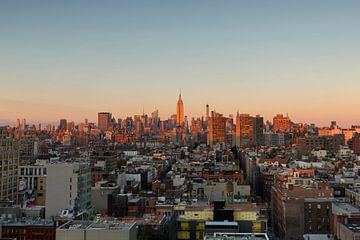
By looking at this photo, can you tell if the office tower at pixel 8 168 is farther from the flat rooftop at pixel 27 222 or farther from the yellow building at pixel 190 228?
the yellow building at pixel 190 228

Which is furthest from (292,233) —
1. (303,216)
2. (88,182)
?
(88,182)

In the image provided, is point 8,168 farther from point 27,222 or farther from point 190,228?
point 190,228

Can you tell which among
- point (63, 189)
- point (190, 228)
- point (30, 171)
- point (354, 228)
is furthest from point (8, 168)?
point (354, 228)

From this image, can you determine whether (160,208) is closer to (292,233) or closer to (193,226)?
(193,226)

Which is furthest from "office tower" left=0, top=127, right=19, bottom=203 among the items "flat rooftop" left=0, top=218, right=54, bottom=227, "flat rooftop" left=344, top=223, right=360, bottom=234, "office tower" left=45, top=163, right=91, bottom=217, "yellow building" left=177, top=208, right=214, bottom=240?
"flat rooftop" left=344, top=223, right=360, bottom=234

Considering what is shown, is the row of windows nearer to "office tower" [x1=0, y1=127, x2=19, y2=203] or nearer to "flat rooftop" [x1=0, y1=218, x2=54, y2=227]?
"office tower" [x1=0, y1=127, x2=19, y2=203]

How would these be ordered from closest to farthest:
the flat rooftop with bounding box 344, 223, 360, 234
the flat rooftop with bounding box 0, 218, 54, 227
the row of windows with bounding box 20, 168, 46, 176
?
the flat rooftop with bounding box 344, 223, 360, 234
the flat rooftop with bounding box 0, 218, 54, 227
the row of windows with bounding box 20, 168, 46, 176
